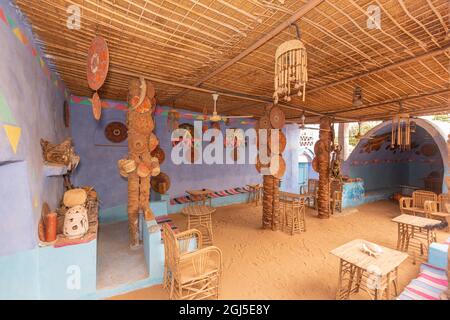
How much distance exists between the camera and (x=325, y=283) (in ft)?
11.5

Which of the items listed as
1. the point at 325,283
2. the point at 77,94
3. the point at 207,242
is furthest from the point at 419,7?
the point at 77,94

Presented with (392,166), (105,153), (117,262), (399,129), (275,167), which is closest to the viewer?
(117,262)

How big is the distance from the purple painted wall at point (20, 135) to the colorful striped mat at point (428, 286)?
4562mm

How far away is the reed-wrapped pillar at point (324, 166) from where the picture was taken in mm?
7086

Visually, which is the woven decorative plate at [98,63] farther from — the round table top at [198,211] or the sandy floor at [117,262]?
the round table top at [198,211]

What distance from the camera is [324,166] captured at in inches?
282

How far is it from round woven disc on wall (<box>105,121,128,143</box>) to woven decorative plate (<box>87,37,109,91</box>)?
3995 millimetres

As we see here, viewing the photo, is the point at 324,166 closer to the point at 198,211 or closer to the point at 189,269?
the point at 198,211

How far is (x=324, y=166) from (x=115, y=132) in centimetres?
670

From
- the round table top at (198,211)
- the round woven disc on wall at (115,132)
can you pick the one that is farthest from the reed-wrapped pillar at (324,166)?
the round woven disc on wall at (115,132)

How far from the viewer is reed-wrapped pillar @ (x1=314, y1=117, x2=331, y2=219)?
23.2 ft

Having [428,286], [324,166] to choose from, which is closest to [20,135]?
[428,286]
